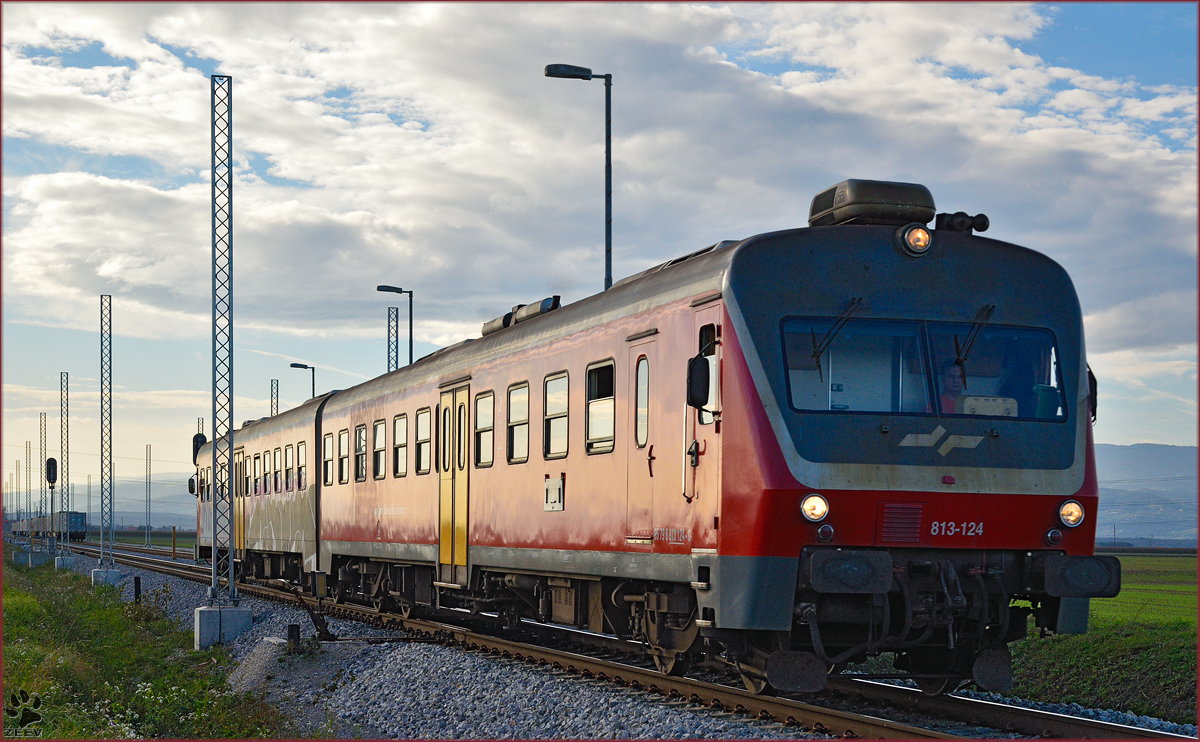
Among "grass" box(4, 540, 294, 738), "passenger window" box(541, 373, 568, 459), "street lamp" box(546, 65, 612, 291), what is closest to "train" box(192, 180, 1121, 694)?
"passenger window" box(541, 373, 568, 459)

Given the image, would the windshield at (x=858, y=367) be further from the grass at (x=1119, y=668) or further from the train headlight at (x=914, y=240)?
the grass at (x=1119, y=668)

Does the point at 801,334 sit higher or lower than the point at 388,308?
lower

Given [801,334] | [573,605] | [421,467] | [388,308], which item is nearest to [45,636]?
[421,467]

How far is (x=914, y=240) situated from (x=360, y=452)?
13107 millimetres

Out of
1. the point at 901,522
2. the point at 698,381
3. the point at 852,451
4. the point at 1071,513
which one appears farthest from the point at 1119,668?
the point at 698,381

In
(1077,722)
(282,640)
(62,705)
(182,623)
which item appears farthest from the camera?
(182,623)

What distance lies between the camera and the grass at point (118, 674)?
40.8 ft

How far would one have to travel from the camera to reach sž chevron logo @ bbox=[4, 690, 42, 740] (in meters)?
10.4

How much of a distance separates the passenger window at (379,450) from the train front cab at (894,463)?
10.6 m

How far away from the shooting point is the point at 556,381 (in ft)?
44.1

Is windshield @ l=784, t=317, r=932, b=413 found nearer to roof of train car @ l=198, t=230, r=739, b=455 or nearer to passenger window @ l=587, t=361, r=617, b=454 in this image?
roof of train car @ l=198, t=230, r=739, b=455

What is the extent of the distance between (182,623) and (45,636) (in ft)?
13.5

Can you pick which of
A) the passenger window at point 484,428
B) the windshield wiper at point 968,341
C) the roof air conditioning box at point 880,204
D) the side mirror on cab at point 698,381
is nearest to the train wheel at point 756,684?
the side mirror on cab at point 698,381

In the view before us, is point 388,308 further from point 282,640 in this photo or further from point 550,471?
point 550,471
